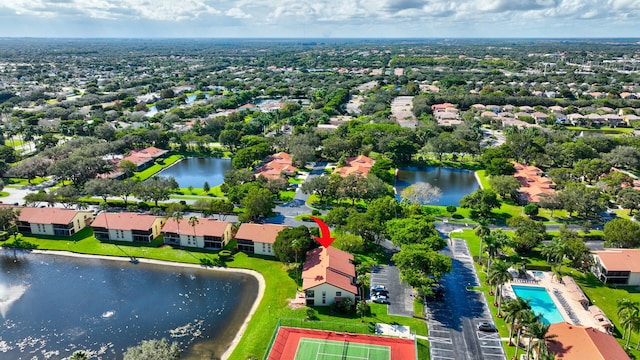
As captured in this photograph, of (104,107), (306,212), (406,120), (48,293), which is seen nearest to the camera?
(48,293)

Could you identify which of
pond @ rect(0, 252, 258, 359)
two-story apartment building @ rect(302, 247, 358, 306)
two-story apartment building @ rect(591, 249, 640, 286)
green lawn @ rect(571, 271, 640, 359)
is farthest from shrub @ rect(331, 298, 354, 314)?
two-story apartment building @ rect(591, 249, 640, 286)

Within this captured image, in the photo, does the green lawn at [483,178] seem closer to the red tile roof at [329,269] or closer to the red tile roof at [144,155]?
the red tile roof at [329,269]

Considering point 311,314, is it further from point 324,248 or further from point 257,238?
point 257,238

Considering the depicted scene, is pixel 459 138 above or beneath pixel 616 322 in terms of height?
above

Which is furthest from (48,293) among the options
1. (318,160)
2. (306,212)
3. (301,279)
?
(318,160)

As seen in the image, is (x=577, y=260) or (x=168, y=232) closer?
(x=577, y=260)

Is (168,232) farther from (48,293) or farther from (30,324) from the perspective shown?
(30,324)
